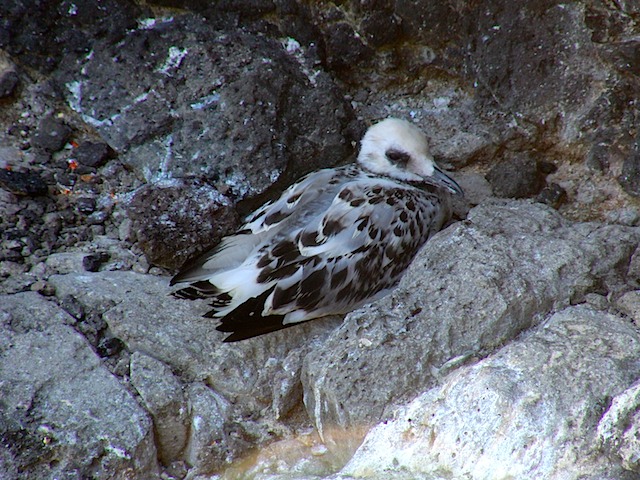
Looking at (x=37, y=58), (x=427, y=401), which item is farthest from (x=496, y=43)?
(x=37, y=58)

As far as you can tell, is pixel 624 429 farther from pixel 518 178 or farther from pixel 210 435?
pixel 518 178

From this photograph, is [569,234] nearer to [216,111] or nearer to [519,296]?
[519,296]

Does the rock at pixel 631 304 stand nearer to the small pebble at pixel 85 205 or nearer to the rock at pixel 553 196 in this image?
the rock at pixel 553 196

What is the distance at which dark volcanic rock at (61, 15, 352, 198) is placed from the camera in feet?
9.75

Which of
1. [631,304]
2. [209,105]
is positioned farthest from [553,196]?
[209,105]

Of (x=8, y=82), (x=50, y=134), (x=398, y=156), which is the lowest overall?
(x=398, y=156)

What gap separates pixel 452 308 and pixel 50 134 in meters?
1.88

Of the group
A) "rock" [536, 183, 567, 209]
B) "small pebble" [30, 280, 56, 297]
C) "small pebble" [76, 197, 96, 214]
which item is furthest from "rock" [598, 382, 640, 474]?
"small pebble" [76, 197, 96, 214]

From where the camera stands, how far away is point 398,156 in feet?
9.65

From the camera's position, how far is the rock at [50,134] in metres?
3.15

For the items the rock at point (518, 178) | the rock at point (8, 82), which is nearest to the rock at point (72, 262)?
the rock at point (8, 82)

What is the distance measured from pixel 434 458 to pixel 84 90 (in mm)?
2083

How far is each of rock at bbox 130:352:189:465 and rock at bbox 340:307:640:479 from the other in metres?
0.59

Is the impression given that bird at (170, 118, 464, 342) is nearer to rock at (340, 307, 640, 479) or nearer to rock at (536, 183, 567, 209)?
rock at (536, 183, 567, 209)
